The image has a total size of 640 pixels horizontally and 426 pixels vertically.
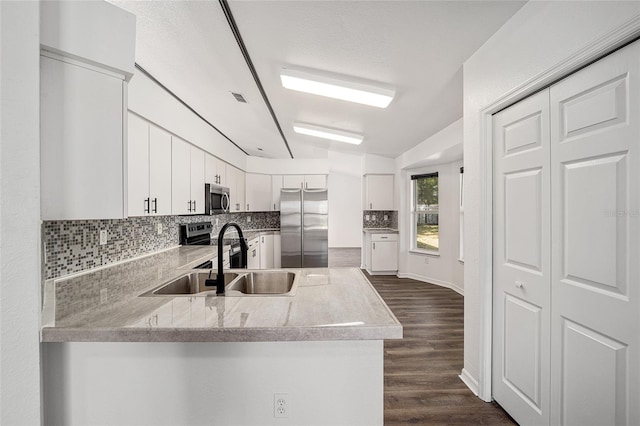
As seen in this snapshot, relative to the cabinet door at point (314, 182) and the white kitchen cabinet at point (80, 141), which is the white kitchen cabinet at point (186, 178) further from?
the cabinet door at point (314, 182)

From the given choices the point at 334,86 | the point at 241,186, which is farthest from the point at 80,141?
the point at 241,186

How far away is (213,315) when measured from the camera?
1.17 m

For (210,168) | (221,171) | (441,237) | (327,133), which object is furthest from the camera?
(441,237)

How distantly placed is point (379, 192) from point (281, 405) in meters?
5.28

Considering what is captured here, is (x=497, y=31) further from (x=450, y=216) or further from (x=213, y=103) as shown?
(x=450, y=216)

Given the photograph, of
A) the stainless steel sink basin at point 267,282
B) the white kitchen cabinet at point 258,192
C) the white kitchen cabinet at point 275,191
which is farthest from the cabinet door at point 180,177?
the white kitchen cabinet at point 275,191

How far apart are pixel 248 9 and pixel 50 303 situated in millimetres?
1874

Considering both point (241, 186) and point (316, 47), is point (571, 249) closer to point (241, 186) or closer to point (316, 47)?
point (316, 47)

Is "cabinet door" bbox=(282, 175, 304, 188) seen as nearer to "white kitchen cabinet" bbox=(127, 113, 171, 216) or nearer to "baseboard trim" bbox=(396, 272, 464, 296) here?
"baseboard trim" bbox=(396, 272, 464, 296)

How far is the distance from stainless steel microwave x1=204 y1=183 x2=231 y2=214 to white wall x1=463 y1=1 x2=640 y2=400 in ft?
9.44

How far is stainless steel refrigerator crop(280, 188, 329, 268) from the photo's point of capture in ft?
19.5

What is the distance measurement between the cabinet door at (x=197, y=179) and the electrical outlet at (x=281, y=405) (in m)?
2.54

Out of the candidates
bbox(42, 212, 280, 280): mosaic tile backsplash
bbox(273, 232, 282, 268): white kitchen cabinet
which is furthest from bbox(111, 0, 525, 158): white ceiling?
bbox(273, 232, 282, 268): white kitchen cabinet

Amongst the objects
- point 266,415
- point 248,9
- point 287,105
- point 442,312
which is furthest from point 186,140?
point 442,312
